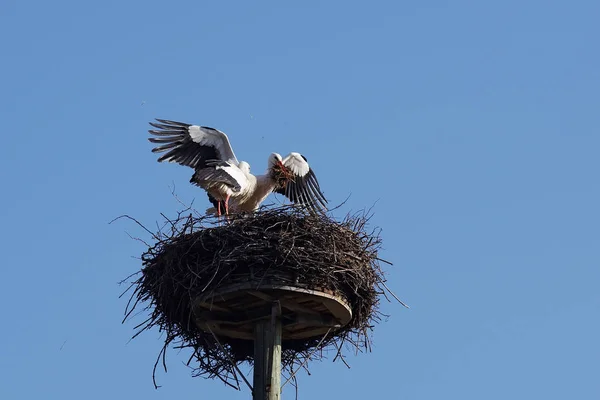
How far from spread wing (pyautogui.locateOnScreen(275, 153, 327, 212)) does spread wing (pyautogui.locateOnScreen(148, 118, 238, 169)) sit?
861 mm

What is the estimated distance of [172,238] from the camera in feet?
41.0

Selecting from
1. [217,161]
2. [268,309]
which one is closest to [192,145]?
[217,161]

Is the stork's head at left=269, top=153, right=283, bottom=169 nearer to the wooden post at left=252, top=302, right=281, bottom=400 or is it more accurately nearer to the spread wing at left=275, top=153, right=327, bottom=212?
the spread wing at left=275, top=153, right=327, bottom=212

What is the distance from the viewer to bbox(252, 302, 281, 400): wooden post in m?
11.9

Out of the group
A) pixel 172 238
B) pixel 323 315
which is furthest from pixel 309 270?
pixel 172 238

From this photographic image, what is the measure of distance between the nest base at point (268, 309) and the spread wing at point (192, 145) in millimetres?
3588

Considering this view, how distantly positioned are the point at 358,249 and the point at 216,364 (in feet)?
6.48

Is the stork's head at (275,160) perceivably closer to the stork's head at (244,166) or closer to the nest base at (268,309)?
the stork's head at (244,166)

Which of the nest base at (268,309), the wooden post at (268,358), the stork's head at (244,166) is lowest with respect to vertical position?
the wooden post at (268,358)

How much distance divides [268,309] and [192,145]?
13.5 ft

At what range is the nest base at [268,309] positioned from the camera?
38.8 feet

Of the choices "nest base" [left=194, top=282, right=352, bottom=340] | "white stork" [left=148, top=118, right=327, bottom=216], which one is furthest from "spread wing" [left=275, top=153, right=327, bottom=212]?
"nest base" [left=194, top=282, right=352, bottom=340]

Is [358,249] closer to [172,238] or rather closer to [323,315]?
[323,315]

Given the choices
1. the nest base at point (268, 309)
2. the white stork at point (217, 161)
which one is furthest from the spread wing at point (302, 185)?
the nest base at point (268, 309)
